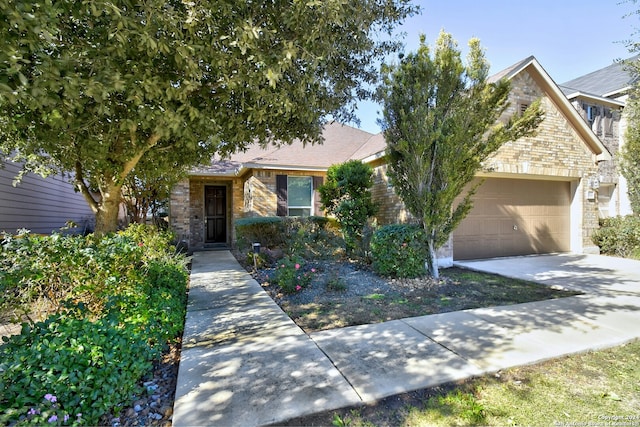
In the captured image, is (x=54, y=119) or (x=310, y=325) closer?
(x=54, y=119)

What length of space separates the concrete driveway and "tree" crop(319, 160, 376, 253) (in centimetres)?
284

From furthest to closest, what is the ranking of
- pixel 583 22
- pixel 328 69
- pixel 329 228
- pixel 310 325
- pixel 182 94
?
1. pixel 329 228
2. pixel 583 22
3. pixel 328 69
4. pixel 310 325
5. pixel 182 94

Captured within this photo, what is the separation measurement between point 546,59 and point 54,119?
477 inches

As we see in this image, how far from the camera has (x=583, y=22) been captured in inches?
280

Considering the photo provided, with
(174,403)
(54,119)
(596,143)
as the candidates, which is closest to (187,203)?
(54,119)

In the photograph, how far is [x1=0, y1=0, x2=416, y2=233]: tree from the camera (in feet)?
9.28

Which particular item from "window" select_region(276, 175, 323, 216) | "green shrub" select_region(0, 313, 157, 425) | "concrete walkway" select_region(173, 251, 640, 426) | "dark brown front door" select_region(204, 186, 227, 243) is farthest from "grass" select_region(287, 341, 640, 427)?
"dark brown front door" select_region(204, 186, 227, 243)

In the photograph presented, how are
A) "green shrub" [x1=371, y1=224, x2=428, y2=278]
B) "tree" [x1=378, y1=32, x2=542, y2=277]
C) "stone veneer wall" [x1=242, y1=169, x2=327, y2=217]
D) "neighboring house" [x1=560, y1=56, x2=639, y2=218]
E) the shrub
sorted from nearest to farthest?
1. the shrub
2. "tree" [x1=378, y1=32, x2=542, y2=277]
3. "green shrub" [x1=371, y1=224, x2=428, y2=278]
4. "stone veneer wall" [x1=242, y1=169, x2=327, y2=217]
5. "neighboring house" [x1=560, y1=56, x2=639, y2=218]

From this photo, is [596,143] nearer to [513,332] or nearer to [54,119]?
[513,332]

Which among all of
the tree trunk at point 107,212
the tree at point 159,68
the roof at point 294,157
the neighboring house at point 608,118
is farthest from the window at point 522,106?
the tree trunk at point 107,212

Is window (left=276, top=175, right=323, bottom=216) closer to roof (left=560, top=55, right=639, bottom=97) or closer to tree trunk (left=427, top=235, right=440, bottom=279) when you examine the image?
tree trunk (left=427, top=235, right=440, bottom=279)

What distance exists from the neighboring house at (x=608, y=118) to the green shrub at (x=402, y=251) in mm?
8137

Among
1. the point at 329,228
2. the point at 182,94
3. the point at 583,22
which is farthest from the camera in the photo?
the point at 329,228

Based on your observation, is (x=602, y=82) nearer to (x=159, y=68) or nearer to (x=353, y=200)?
(x=353, y=200)
